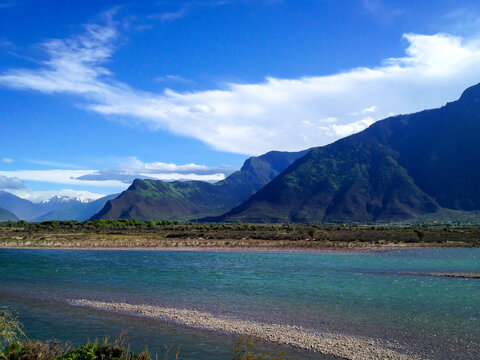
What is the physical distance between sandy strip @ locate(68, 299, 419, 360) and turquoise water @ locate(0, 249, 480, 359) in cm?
91

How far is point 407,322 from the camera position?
20641mm

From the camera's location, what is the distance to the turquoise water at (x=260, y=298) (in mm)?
18125

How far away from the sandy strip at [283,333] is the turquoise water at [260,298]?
91 cm

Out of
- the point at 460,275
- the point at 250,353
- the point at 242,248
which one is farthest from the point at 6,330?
the point at 242,248

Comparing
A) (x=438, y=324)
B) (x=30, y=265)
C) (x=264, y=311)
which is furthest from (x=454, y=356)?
(x=30, y=265)

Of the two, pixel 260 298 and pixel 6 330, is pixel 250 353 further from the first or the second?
pixel 260 298

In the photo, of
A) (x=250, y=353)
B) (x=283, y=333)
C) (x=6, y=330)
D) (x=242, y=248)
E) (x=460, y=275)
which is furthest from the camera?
(x=242, y=248)

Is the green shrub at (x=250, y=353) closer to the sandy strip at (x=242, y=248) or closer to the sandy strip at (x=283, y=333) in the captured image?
the sandy strip at (x=283, y=333)

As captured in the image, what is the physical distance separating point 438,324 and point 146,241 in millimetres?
68118

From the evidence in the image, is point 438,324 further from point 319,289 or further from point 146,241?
point 146,241

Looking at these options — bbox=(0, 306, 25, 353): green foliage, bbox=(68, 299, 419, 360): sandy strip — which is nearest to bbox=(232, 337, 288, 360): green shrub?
bbox=(68, 299, 419, 360): sandy strip

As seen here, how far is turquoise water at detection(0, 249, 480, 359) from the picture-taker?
714 inches

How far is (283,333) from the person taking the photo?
18.5m

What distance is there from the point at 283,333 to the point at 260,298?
831cm
